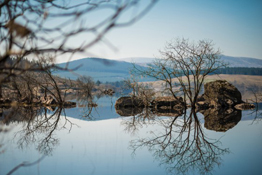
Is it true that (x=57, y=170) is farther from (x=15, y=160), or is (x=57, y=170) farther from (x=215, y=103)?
(x=215, y=103)

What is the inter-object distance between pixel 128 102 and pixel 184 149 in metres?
13.5

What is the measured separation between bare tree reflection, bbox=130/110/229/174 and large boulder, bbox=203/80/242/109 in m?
9.47

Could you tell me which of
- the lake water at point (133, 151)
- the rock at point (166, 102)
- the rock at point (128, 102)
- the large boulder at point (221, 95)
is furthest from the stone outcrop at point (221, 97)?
the lake water at point (133, 151)

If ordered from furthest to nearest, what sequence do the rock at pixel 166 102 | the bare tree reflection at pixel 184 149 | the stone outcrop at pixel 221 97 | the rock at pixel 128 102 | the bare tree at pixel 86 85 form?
the bare tree at pixel 86 85 → the rock at pixel 128 102 → the rock at pixel 166 102 → the stone outcrop at pixel 221 97 → the bare tree reflection at pixel 184 149

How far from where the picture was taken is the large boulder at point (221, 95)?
18.1 metres

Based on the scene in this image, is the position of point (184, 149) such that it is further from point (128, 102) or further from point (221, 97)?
point (128, 102)

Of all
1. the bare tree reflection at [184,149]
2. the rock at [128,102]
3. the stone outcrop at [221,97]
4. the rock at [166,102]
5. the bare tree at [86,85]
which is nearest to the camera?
the bare tree reflection at [184,149]

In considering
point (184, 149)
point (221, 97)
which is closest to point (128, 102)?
point (221, 97)

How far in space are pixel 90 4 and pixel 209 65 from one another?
14608 millimetres

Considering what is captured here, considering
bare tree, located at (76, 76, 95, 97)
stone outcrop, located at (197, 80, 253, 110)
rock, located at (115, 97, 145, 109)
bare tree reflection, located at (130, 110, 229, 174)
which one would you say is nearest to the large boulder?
stone outcrop, located at (197, 80, 253, 110)

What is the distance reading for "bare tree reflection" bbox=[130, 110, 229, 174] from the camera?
5074 mm

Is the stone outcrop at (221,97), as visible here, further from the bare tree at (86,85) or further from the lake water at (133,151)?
the bare tree at (86,85)

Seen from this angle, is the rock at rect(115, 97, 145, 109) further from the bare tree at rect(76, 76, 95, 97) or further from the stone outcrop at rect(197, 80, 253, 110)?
the bare tree at rect(76, 76, 95, 97)

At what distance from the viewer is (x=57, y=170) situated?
15.6 feet
